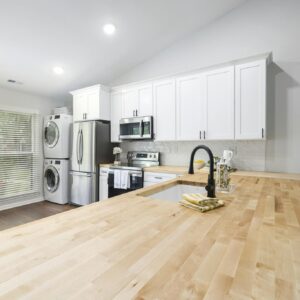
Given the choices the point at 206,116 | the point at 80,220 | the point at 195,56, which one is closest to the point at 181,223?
the point at 80,220

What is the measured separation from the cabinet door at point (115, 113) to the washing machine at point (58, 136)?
39.7 inches

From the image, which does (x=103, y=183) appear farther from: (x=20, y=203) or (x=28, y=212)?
(x=20, y=203)

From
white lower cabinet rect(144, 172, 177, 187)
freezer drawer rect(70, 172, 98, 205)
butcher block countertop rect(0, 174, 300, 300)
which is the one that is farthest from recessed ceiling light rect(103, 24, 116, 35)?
butcher block countertop rect(0, 174, 300, 300)

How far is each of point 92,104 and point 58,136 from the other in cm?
99

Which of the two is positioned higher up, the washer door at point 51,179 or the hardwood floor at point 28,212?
the washer door at point 51,179

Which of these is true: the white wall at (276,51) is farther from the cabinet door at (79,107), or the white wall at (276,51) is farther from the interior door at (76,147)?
the interior door at (76,147)

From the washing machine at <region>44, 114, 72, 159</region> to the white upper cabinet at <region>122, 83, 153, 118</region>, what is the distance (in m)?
1.32

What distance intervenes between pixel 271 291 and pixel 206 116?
285 cm

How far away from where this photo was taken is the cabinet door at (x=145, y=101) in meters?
3.76

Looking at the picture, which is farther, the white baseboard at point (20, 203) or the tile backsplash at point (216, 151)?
the white baseboard at point (20, 203)

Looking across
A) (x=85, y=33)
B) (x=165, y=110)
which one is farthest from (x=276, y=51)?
(x=85, y=33)

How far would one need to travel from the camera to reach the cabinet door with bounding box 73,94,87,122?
4336 millimetres

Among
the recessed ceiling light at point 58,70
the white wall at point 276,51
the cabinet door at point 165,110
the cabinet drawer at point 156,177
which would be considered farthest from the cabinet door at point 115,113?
the white wall at point 276,51

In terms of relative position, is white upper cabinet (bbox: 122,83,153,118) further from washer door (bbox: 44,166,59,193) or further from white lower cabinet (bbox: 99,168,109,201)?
washer door (bbox: 44,166,59,193)
